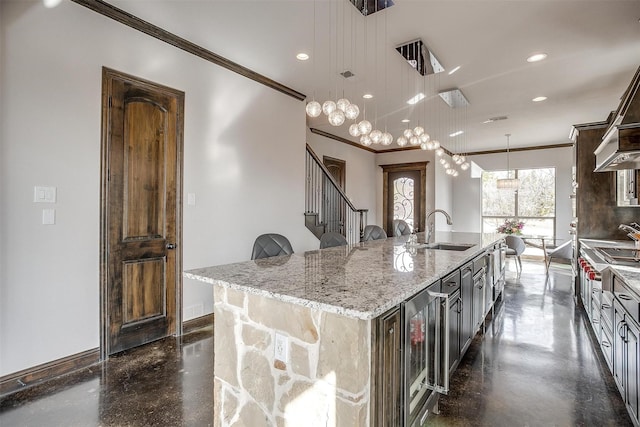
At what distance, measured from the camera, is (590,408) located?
81.7 inches

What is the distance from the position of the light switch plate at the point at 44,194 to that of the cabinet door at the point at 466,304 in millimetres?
3026

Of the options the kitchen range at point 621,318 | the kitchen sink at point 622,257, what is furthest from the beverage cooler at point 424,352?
the kitchen sink at point 622,257

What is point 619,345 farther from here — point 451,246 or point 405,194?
point 405,194

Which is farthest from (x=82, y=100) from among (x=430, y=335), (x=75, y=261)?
(x=430, y=335)

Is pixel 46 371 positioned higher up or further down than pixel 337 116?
further down

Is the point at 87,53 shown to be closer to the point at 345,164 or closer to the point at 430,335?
the point at 430,335

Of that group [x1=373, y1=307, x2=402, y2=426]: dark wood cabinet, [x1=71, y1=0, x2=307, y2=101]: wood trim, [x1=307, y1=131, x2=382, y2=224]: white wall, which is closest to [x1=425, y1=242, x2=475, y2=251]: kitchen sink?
[x1=373, y1=307, x2=402, y2=426]: dark wood cabinet

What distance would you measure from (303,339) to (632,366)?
6.12 feet

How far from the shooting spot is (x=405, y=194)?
8.27 m

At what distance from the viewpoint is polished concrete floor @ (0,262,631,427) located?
A: 6.40 ft

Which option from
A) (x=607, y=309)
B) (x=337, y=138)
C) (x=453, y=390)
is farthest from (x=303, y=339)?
(x=337, y=138)

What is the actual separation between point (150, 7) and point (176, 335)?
2.90 metres

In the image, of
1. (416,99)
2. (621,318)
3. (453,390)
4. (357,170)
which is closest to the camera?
(621,318)

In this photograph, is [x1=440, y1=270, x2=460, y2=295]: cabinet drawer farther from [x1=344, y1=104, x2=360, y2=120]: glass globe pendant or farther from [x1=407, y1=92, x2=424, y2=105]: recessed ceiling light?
[x1=407, y1=92, x2=424, y2=105]: recessed ceiling light
